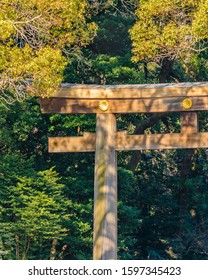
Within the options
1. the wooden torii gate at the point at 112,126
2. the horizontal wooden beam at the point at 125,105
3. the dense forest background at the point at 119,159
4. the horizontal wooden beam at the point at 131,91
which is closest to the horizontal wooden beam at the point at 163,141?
the wooden torii gate at the point at 112,126

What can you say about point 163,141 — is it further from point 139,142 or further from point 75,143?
point 75,143

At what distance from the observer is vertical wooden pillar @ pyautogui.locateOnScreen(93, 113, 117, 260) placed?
15.1 meters

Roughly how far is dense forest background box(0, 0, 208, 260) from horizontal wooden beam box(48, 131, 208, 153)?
3.96 feet

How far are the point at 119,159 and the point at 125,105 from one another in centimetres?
514

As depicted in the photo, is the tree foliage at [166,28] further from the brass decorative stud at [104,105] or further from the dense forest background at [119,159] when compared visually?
the brass decorative stud at [104,105]

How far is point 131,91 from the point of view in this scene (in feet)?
50.2

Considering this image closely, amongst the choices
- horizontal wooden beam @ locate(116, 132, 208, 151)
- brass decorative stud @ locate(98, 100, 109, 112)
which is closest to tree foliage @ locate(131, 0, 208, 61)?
brass decorative stud @ locate(98, 100, 109, 112)

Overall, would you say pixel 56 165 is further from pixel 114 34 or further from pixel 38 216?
pixel 114 34

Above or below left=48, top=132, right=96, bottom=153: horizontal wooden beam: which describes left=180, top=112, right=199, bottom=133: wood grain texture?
above

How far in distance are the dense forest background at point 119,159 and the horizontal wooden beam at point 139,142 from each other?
121cm

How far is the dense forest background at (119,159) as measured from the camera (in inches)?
632

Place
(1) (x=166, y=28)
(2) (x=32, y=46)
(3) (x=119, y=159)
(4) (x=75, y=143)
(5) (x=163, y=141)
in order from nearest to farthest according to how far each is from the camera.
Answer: (2) (x=32, y=46)
(5) (x=163, y=141)
(4) (x=75, y=143)
(1) (x=166, y=28)
(3) (x=119, y=159)

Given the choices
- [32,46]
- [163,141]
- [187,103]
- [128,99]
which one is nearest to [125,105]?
[128,99]

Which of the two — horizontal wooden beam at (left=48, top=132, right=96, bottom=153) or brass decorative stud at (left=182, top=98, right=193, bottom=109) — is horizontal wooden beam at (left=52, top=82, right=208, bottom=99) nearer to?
brass decorative stud at (left=182, top=98, right=193, bottom=109)
